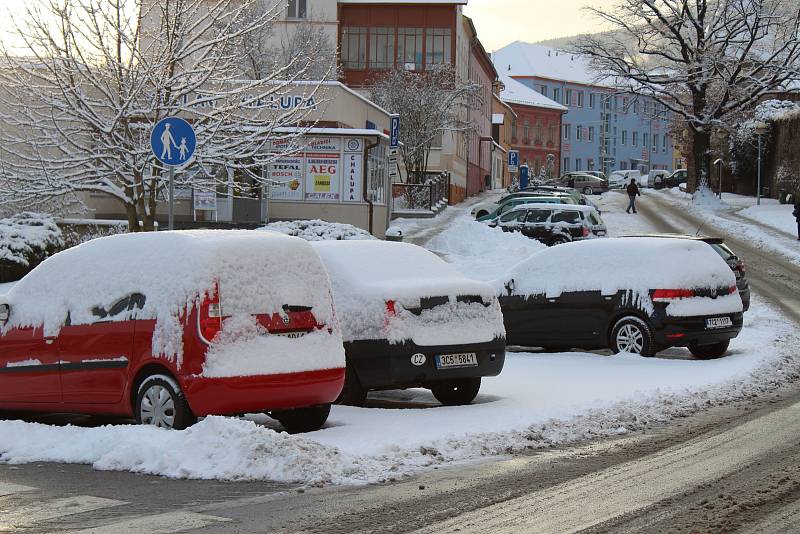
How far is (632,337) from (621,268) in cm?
97

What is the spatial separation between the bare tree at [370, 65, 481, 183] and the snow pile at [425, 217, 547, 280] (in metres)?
20.7

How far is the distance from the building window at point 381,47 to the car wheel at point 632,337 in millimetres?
53680

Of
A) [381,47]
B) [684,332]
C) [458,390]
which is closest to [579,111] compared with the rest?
[381,47]

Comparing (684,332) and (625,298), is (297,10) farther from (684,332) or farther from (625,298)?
(684,332)

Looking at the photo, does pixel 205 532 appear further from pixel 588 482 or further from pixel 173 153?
pixel 173 153

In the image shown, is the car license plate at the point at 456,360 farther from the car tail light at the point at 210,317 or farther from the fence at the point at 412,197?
the fence at the point at 412,197

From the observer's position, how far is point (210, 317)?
941cm

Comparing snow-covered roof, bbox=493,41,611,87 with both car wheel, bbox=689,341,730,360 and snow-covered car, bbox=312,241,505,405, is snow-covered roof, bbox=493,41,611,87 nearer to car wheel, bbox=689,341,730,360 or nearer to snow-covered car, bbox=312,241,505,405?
car wheel, bbox=689,341,730,360

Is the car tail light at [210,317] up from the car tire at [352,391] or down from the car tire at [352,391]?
up

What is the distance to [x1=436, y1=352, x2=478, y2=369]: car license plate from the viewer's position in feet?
37.8

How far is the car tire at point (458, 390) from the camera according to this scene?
12.2m

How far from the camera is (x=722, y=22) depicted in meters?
59.9

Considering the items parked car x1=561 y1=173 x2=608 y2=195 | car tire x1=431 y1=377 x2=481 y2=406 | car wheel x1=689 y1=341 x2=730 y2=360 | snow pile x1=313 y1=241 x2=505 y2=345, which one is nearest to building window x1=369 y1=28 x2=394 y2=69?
parked car x1=561 y1=173 x2=608 y2=195

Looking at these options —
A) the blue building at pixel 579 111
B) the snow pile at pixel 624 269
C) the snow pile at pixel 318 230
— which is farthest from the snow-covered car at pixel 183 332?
the blue building at pixel 579 111
